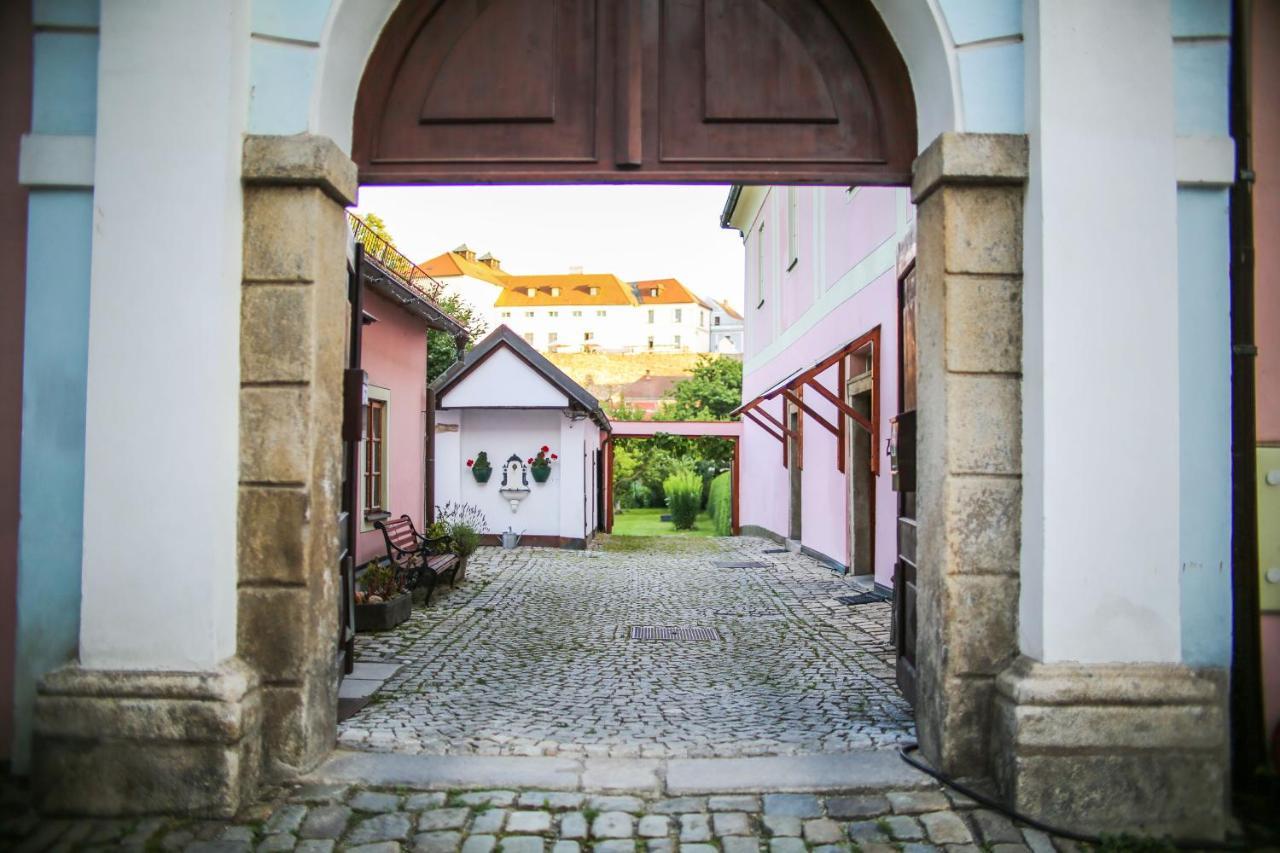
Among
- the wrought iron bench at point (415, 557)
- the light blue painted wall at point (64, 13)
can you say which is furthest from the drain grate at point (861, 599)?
the light blue painted wall at point (64, 13)

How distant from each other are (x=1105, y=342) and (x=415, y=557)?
7.62 metres

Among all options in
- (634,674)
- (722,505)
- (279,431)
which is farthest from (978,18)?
(722,505)

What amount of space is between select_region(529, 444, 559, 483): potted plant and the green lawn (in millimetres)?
5383

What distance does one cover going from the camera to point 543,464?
16734 millimetres

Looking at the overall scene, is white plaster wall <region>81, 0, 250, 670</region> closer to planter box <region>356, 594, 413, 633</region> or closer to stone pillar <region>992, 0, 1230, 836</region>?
stone pillar <region>992, 0, 1230, 836</region>

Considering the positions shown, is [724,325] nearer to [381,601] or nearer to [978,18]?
[381,601]

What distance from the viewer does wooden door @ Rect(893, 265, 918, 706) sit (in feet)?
14.1

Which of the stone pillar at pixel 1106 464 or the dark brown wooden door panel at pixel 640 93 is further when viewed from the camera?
the dark brown wooden door panel at pixel 640 93

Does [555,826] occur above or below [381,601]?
below

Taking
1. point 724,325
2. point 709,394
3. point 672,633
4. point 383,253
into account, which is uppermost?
point 724,325

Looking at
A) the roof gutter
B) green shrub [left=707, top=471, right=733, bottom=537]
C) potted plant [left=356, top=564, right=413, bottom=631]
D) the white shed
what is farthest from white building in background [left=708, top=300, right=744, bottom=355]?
potted plant [left=356, top=564, right=413, bottom=631]

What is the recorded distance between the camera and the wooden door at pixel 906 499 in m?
4.29

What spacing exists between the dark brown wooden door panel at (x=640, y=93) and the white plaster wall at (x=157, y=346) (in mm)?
770

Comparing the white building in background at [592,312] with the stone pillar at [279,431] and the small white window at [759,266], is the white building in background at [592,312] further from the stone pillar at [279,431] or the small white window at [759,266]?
the stone pillar at [279,431]
